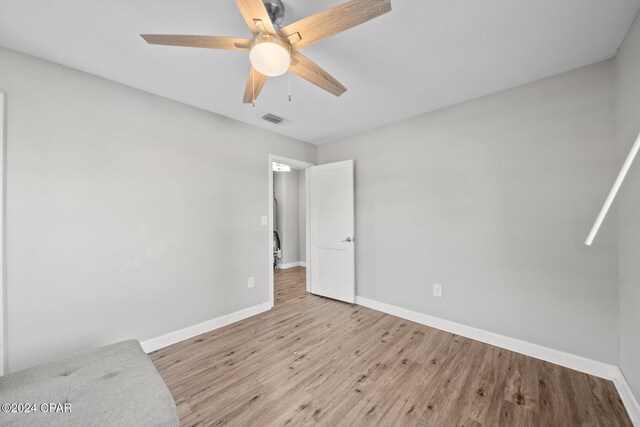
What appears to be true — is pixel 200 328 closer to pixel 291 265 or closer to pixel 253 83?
pixel 253 83

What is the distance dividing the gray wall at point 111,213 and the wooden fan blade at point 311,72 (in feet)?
3.76

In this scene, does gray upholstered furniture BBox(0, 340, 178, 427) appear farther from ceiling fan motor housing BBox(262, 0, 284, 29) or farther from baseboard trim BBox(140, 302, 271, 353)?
ceiling fan motor housing BBox(262, 0, 284, 29)

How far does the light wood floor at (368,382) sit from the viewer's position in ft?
5.24

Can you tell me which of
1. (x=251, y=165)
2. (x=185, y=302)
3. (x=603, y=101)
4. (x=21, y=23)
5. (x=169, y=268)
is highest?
(x=21, y=23)

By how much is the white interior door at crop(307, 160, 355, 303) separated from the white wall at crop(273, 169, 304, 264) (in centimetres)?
204

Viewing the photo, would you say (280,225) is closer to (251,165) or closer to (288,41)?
(251,165)

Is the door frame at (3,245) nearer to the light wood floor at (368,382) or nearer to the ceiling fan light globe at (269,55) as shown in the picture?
the light wood floor at (368,382)

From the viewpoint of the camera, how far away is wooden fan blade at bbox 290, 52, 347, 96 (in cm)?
143

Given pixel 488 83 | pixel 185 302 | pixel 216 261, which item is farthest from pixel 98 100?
pixel 488 83

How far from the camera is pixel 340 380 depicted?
1941 millimetres

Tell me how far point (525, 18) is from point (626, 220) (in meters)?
1.55

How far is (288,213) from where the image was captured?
6078 millimetres

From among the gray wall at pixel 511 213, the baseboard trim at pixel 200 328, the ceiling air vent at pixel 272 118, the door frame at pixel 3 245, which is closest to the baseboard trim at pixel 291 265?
the baseboard trim at pixel 200 328

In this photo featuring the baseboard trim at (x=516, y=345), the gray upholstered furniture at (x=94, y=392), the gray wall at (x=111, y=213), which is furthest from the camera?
the baseboard trim at (x=516, y=345)
